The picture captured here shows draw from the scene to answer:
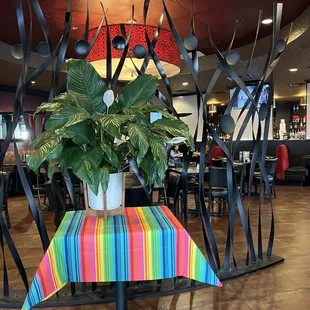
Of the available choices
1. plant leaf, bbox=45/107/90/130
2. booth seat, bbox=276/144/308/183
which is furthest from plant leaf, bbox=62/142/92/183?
booth seat, bbox=276/144/308/183

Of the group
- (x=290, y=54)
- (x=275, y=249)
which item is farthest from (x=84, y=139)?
(x=290, y=54)

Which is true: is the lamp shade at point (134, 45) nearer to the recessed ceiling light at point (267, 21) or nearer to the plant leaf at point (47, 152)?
the recessed ceiling light at point (267, 21)

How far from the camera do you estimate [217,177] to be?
506 centimetres

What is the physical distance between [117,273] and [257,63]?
24.4 ft

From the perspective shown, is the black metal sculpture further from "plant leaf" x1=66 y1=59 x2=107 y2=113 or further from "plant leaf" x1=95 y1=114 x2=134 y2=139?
"plant leaf" x1=95 y1=114 x2=134 y2=139

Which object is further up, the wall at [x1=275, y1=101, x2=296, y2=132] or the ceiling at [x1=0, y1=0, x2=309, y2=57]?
the ceiling at [x1=0, y1=0, x2=309, y2=57]

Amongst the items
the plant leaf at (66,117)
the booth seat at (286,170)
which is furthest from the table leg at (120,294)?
the booth seat at (286,170)

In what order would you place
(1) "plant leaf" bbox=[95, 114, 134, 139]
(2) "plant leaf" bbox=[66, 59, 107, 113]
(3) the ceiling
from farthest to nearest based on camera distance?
(3) the ceiling → (2) "plant leaf" bbox=[66, 59, 107, 113] → (1) "plant leaf" bbox=[95, 114, 134, 139]

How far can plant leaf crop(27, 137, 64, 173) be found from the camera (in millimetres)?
1602

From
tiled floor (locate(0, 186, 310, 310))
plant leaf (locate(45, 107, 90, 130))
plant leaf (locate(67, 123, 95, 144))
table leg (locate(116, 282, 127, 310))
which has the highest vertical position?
plant leaf (locate(45, 107, 90, 130))

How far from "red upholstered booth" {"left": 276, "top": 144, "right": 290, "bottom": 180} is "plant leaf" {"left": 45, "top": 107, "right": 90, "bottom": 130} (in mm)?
8674

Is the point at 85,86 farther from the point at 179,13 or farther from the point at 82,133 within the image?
the point at 179,13

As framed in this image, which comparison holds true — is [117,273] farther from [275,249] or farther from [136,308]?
[275,249]

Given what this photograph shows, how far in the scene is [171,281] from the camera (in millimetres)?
2939
